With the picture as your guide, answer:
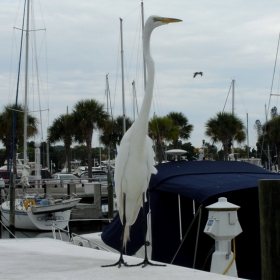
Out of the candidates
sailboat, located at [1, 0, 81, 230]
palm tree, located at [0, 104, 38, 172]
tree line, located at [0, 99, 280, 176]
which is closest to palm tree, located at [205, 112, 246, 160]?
tree line, located at [0, 99, 280, 176]

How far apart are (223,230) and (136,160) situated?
4.05 ft

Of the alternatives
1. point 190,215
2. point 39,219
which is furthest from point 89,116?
point 190,215

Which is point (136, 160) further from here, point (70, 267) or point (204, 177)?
point (204, 177)

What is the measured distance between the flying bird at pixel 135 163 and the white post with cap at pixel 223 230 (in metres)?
0.85

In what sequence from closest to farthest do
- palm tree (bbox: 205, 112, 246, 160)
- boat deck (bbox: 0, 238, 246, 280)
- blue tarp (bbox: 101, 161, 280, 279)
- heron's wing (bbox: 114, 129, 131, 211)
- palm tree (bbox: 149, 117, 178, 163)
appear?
boat deck (bbox: 0, 238, 246, 280), heron's wing (bbox: 114, 129, 131, 211), blue tarp (bbox: 101, 161, 280, 279), palm tree (bbox: 149, 117, 178, 163), palm tree (bbox: 205, 112, 246, 160)

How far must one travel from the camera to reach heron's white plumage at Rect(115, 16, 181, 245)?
5.57 metres

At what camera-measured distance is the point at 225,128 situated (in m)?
35.1

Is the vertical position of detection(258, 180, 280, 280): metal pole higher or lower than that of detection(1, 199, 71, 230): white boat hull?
higher

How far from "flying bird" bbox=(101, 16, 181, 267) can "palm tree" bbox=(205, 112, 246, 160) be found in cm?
2924

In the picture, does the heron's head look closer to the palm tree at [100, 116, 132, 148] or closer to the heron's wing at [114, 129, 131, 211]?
the heron's wing at [114, 129, 131, 211]

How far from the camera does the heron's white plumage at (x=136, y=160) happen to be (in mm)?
5566

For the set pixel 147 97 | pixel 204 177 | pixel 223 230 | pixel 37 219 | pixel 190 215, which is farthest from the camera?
pixel 37 219

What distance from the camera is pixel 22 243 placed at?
23.6ft

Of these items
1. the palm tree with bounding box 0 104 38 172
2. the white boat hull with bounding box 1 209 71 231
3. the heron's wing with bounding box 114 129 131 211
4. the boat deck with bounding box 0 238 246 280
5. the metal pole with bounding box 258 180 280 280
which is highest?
the palm tree with bounding box 0 104 38 172
